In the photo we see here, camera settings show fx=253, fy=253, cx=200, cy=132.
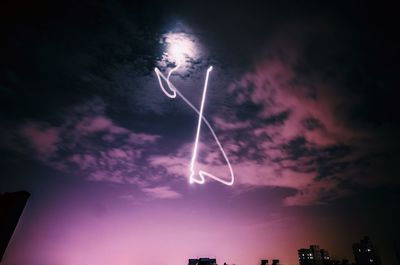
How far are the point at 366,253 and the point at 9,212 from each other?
16342 cm

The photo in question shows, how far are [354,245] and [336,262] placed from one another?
115 meters

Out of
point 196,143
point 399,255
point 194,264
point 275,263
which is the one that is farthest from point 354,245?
point 196,143

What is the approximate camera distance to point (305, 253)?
145 meters

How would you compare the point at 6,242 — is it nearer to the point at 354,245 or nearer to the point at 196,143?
the point at 196,143

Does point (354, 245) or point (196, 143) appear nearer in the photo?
point (196, 143)

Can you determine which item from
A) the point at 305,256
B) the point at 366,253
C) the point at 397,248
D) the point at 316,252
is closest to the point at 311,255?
the point at 305,256

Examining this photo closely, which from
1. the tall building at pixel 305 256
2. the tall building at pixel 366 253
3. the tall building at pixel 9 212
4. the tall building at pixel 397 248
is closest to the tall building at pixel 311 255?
the tall building at pixel 305 256

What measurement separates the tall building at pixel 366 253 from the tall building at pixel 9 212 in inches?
6194

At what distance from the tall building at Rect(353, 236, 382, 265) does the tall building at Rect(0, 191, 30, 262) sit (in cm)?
15733

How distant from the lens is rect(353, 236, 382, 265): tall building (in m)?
131

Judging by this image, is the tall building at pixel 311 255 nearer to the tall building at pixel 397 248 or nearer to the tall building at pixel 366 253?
the tall building at pixel 366 253

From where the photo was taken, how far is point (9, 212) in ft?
84.8

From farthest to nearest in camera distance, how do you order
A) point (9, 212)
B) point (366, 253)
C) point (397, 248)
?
point (397, 248) → point (366, 253) → point (9, 212)

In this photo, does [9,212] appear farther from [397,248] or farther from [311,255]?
[397,248]
